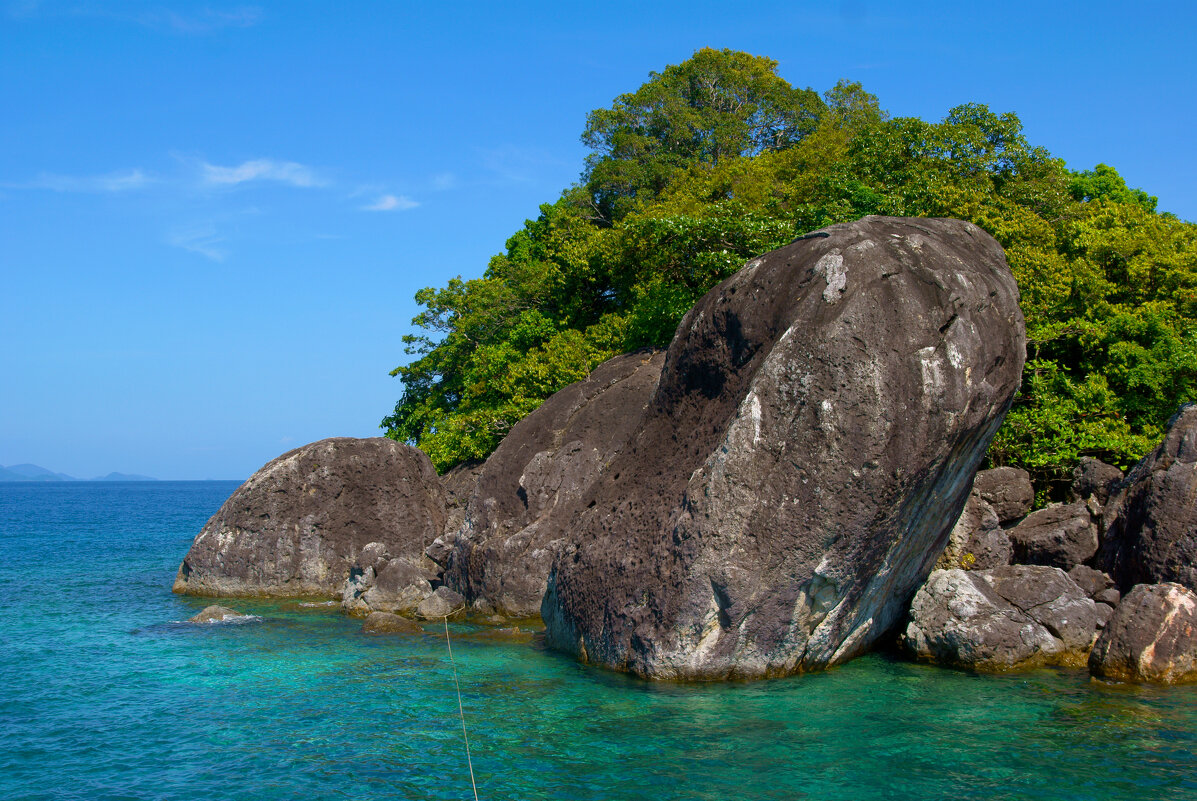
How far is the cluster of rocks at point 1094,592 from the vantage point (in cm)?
1359

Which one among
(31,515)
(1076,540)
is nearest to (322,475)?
(1076,540)

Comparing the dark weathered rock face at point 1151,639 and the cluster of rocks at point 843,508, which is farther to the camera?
the dark weathered rock face at point 1151,639

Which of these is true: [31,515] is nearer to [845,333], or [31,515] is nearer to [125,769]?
[125,769]

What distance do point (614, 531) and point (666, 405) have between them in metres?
2.75

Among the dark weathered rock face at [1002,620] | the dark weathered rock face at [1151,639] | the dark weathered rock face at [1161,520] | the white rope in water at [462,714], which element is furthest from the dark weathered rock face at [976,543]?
the white rope in water at [462,714]

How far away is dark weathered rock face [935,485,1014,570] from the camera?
17.2 metres

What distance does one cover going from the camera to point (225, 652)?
16875 mm

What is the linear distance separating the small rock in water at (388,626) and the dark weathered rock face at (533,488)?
177 cm

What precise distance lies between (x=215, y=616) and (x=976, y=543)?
16038mm

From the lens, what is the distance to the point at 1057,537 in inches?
679

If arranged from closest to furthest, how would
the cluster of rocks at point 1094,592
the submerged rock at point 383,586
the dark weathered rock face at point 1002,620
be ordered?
the cluster of rocks at point 1094,592 < the dark weathered rock face at point 1002,620 < the submerged rock at point 383,586

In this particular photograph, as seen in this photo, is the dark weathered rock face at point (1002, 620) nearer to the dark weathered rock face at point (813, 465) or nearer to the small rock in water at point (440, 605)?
the dark weathered rock face at point (813, 465)

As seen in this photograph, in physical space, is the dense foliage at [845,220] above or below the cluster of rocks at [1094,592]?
above

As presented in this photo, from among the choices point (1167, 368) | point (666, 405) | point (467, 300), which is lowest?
point (666, 405)
